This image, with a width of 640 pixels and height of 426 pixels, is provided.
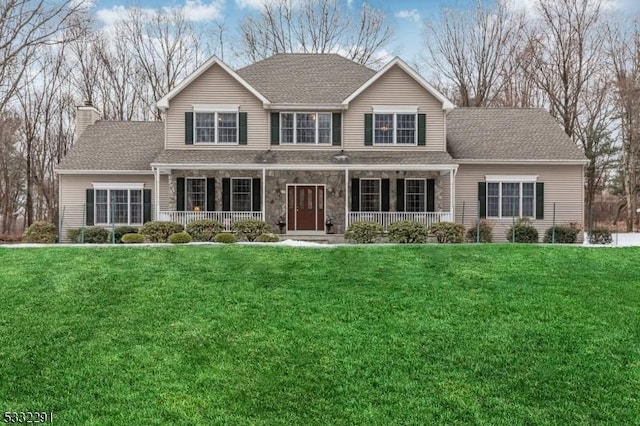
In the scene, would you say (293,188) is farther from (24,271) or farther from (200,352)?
(200,352)

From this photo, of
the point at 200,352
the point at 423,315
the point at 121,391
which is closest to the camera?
the point at 121,391

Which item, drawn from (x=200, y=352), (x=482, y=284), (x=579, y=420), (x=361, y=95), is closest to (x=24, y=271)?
(x=200, y=352)

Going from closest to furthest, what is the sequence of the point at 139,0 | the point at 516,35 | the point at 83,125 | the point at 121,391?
the point at 121,391 → the point at 83,125 → the point at 516,35 → the point at 139,0

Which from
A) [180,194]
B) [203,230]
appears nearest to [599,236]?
[203,230]

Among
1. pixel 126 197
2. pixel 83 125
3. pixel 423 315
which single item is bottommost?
pixel 423 315

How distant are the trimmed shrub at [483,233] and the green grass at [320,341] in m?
6.52

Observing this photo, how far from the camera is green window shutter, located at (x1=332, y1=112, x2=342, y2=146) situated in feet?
65.0

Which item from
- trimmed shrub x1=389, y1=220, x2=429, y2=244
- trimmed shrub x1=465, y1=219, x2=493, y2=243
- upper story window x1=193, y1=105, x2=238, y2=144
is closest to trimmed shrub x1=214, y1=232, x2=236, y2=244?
upper story window x1=193, y1=105, x2=238, y2=144

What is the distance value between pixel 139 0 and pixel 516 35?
2481 cm

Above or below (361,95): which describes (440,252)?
below

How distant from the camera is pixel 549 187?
1970 centimetres

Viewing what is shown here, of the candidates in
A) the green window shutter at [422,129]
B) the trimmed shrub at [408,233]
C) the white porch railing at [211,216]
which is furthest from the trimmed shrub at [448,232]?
the white porch railing at [211,216]

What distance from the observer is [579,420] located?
5.06 meters

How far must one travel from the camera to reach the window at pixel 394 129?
1964cm
